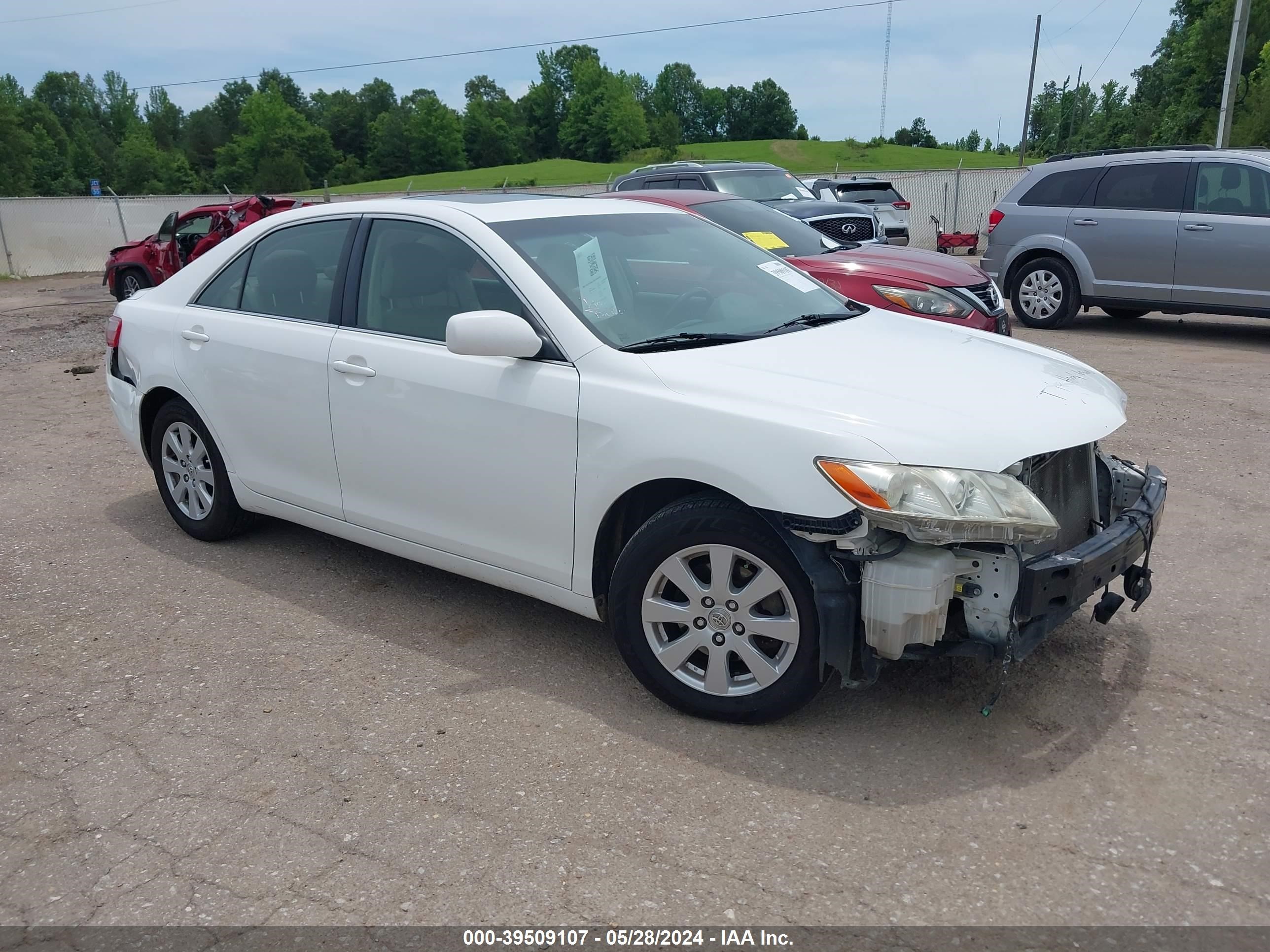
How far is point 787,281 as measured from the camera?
453 centimetres

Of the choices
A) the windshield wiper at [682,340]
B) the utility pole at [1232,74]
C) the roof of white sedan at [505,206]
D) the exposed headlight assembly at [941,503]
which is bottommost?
the exposed headlight assembly at [941,503]

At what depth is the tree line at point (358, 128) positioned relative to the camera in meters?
105

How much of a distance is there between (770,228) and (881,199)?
13.0 m

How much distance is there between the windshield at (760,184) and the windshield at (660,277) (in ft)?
25.8

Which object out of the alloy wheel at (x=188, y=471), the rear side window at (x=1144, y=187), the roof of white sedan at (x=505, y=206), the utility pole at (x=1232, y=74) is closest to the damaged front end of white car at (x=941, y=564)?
the roof of white sedan at (x=505, y=206)

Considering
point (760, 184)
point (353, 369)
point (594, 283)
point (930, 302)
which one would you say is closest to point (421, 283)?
point (353, 369)

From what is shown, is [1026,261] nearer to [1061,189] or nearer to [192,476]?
[1061,189]

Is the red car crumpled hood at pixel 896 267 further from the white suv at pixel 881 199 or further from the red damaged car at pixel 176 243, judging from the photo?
the red damaged car at pixel 176 243

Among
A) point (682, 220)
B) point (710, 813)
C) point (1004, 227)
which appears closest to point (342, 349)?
point (682, 220)

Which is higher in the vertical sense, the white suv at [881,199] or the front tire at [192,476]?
the white suv at [881,199]

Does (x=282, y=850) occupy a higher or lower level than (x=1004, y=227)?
lower

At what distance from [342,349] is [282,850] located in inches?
83.0

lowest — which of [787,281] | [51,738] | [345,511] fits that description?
[51,738]

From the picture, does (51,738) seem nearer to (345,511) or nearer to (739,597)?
(345,511)
